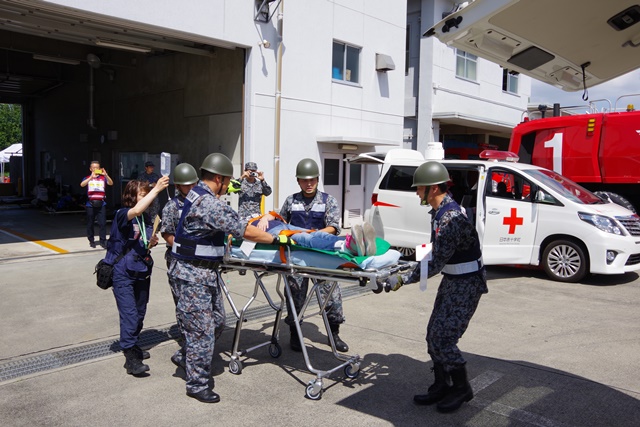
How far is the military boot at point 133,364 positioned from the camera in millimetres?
4672

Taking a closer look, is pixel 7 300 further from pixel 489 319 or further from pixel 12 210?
pixel 12 210

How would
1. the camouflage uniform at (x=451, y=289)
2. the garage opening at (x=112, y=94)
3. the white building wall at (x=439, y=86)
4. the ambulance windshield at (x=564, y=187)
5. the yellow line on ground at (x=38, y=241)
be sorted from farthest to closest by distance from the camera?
1. the white building wall at (x=439, y=86)
2. the garage opening at (x=112, y=94)
3. the yellow line on ground at (x=38, y=241)
4. the ambulance windshield at (x=564, y=187)
5. the camouflage uniform at (x=451, y=289)

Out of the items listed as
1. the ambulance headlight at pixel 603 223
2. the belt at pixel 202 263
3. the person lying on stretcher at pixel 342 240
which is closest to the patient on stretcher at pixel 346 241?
the person lying on stretcher at pixel 342 240

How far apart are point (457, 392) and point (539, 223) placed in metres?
5.38

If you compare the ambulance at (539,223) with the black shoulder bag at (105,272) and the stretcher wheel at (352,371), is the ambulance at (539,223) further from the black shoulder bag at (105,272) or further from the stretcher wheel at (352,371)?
the black shoulder bag at (105,272)

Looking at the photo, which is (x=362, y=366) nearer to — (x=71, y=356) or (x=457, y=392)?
(x=457, y=392)

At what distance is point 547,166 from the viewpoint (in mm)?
11172

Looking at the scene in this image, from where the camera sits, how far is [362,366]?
4980mm

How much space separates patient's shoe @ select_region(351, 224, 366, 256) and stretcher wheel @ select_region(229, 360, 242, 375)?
5.59 ft

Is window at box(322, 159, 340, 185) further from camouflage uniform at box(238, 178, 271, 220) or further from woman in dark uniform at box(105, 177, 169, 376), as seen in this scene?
woman in dark uniform at box(105, 177, 169, 376)

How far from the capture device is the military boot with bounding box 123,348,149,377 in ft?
15.3

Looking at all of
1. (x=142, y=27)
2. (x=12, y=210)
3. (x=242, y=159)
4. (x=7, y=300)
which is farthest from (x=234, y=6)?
(x=12, y=210)

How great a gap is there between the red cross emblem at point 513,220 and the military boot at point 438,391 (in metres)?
5.11

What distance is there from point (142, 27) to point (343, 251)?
8.17 meters
